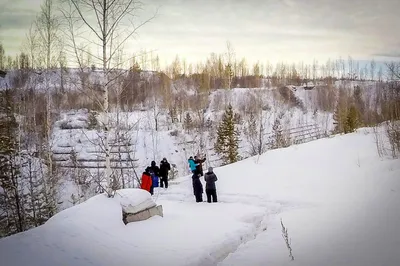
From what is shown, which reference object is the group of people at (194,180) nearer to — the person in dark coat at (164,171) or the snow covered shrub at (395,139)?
the person in dark coat at (164,171)

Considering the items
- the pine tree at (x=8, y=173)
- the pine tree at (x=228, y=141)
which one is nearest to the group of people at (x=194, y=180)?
the pine tree at (x=8, y=173)

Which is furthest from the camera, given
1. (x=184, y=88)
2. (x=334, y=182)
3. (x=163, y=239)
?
(x=184, y=88)

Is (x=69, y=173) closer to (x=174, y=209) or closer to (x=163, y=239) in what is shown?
(x=174, y=209)

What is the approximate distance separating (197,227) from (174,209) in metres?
1.96

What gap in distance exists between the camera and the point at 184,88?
54.1 meters

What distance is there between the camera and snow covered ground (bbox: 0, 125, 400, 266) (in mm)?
6000

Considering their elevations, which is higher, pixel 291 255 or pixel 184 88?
pixel 184 88

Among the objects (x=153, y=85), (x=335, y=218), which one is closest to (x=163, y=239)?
(x=335, y=218)

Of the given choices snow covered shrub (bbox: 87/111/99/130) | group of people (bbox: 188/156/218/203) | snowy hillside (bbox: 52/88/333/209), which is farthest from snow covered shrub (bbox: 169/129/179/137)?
group of people (bbox: 188/156/218/203)

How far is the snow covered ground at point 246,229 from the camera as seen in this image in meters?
6.00

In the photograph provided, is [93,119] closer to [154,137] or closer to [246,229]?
[246,229]

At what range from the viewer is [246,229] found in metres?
8.19

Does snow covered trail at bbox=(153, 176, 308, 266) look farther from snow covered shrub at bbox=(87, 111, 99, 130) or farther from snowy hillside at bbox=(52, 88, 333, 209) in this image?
snowy hillside at bbox=(52, 88, 333, 209)

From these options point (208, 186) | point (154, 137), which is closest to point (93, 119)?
point (208, 186)
